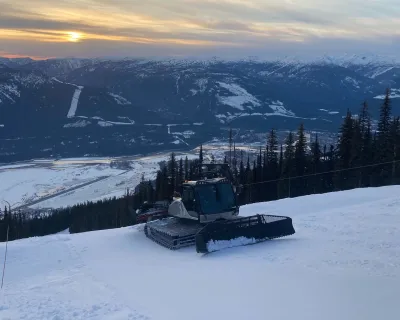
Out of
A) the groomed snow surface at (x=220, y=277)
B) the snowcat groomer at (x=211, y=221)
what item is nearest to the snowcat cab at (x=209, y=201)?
the snowcat groomer at (x=211, y=221)

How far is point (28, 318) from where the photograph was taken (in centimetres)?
937

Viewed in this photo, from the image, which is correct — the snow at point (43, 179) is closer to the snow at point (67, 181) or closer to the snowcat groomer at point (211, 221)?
the snow at point (67, 181)

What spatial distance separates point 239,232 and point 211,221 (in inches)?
74.7

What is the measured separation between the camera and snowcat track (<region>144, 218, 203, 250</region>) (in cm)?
1502

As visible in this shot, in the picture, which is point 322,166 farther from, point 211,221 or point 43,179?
point 43,179

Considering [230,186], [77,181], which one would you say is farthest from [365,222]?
[77,181]

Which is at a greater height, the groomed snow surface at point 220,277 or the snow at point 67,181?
the groomed snow surface at point 220,277

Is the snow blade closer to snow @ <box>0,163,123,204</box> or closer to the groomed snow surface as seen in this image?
the groomed snow surface

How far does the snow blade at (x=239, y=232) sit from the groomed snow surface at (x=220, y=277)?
24 centimetres

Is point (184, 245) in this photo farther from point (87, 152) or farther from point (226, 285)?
point (87, 152)

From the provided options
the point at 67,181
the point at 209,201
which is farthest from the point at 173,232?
the point at 67,181

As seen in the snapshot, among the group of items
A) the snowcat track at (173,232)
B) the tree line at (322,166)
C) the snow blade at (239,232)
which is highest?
the snow blade at (239,232)

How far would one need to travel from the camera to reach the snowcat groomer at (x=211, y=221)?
14.1 m

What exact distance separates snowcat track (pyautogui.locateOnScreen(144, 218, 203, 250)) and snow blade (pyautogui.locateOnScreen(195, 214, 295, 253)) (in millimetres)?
1210
